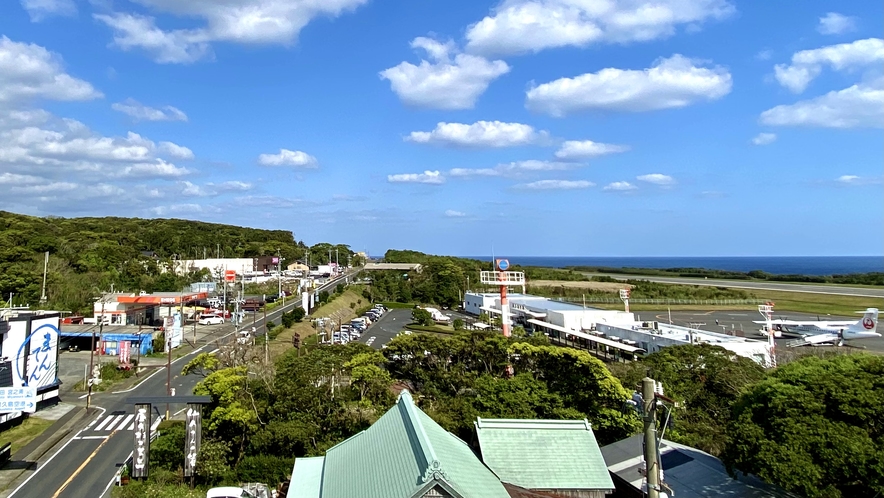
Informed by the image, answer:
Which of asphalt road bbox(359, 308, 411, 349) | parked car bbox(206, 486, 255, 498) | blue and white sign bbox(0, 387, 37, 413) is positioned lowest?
parked car bbox(206, 486, 255, 498)

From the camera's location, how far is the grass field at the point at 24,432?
2662 centimetres

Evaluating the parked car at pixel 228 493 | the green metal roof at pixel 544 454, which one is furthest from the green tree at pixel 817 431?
the parked car at pixel 228 493

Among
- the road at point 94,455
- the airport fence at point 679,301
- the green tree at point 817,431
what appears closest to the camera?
the green tree at point 817,431

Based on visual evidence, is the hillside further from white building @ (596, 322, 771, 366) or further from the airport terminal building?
white building @ (596, 322, 771, 366)

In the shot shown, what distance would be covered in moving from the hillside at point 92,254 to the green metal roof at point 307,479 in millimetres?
57649

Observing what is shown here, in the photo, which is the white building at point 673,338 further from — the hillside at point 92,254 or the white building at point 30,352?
the hillside at point 92,254

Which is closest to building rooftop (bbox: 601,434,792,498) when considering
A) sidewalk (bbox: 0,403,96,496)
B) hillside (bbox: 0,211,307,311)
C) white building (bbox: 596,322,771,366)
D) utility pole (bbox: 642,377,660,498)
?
utility pole (bbox: 642,377,660,498)

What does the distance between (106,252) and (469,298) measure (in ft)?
196

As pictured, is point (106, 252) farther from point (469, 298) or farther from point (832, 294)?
point (832, 294)

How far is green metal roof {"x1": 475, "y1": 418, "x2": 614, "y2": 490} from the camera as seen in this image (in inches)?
637

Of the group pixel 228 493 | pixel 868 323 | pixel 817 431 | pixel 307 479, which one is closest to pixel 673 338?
pixel 868 323

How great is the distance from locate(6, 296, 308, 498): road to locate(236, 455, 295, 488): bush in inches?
224

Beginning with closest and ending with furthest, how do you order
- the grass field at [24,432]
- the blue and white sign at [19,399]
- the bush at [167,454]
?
1. the bush at [167,454]
2. the blue and white sign at [19,399]
3. the grass field at [24,432]

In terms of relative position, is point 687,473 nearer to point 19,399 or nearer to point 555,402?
point 555,402
